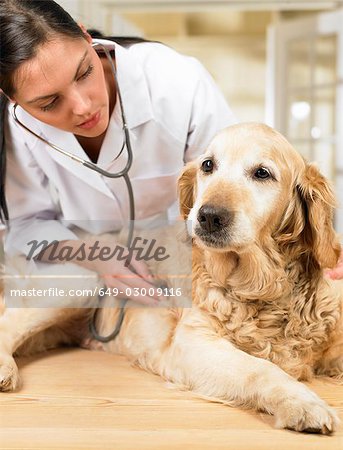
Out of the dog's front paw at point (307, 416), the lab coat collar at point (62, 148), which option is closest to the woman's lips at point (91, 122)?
the lab coat collar at point (62, 148)

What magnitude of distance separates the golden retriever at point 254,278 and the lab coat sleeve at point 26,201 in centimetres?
35

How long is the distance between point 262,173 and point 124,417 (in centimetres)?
56

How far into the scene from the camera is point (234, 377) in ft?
4.04

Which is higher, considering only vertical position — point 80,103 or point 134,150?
point 80,103

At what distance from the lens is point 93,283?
161 centimetres

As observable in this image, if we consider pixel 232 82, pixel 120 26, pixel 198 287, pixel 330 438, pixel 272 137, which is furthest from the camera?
pixel 232 82

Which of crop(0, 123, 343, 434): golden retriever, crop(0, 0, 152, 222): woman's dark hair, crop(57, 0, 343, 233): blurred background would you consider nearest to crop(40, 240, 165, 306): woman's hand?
Answer: crop(0, 123, 343, 434): golden retriever

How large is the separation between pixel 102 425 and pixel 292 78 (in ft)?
13.3

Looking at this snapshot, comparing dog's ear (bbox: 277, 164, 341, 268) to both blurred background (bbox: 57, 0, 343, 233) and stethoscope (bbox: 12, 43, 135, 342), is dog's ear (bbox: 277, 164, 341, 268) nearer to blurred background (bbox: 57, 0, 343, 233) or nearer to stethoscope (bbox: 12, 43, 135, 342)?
stethoscope (bbox: 12, 43, 135, 342)

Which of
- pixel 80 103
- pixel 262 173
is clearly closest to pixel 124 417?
pixel 262 173

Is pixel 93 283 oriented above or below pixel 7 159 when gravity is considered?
below

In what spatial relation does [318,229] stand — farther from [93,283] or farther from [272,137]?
[93,283]

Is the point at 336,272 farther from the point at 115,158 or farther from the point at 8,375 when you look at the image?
the point at 8,375

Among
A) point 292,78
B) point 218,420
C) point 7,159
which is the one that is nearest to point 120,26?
point 292,78
